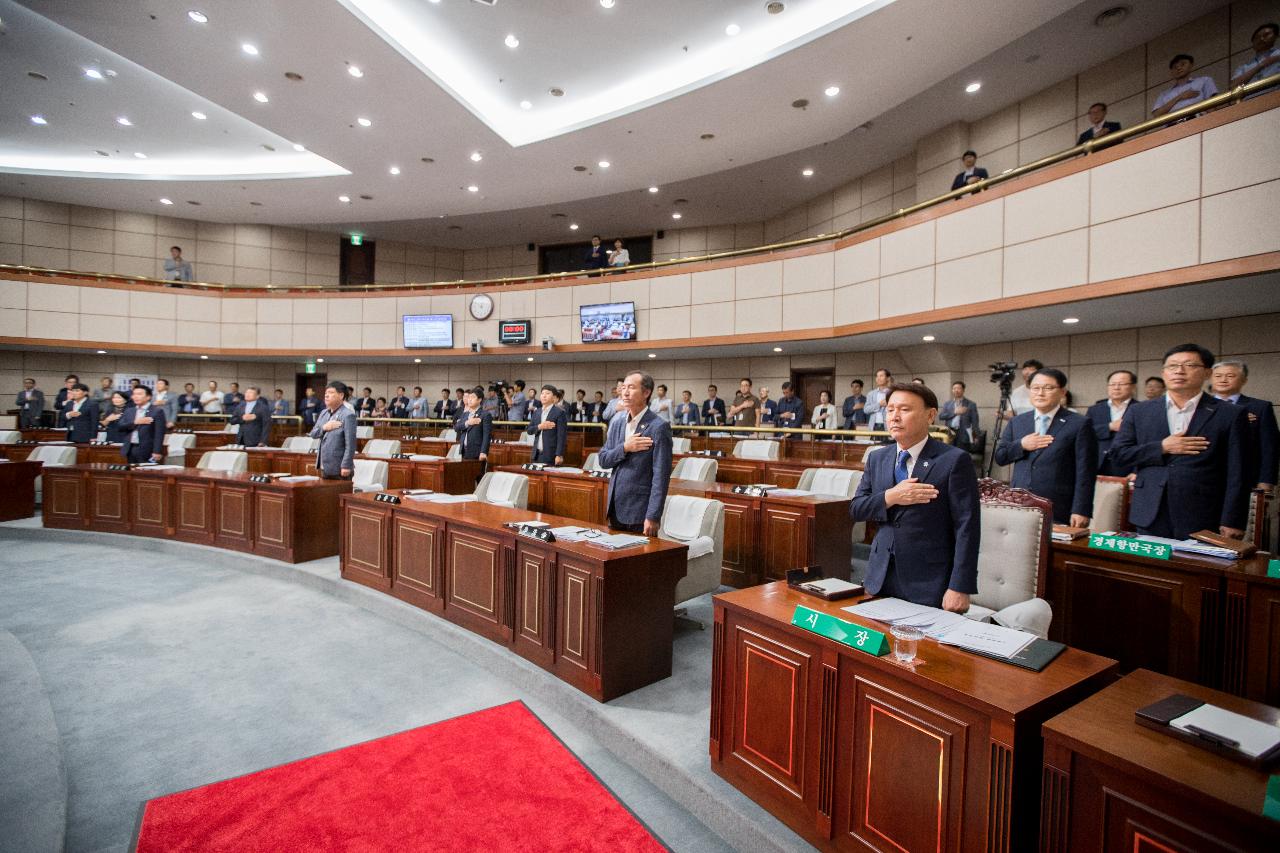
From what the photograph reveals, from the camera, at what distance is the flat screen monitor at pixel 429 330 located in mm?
12125

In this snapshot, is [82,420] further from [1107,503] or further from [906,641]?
[1107,503]

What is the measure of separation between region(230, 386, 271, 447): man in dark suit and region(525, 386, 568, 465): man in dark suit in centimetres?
517

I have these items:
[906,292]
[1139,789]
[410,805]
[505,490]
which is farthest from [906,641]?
[906,292]

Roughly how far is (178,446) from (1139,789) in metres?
12.0

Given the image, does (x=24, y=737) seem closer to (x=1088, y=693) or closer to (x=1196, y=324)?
(x=1088, y=693)

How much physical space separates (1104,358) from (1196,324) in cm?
92

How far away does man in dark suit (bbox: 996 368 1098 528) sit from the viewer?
120 inches

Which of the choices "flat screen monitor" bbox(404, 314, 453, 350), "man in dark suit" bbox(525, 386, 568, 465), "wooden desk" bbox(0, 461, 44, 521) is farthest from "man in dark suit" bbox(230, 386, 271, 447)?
"man in dark suit" bbox(525, 386, 568, 465)

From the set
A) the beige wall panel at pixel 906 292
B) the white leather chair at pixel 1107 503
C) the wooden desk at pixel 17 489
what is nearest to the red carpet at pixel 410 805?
the white leather chair at pixel 1107 503

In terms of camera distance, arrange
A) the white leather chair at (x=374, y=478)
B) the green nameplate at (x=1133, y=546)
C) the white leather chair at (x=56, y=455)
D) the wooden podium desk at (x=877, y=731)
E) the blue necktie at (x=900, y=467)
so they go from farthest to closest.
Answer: the white leather chair at (x=56, y=455) < the white leather chair at (x=374, y=478) < the green nameplate at (x=1133, y=546) < the blue necktie at (x=900, y=467) < the wooden podium desk at (x=877, y=731)

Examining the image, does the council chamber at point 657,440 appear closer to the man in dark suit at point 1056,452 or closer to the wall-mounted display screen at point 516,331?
the man in dark suit at point 1056,452

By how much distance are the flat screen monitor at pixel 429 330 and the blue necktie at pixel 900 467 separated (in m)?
11.2

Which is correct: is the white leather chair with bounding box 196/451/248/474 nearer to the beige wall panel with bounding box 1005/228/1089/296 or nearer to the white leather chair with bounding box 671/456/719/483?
the white leather chair with bounding box 671/456/719/483

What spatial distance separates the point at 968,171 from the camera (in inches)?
320
